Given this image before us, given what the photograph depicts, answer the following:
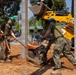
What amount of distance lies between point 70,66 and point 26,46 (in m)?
1.48

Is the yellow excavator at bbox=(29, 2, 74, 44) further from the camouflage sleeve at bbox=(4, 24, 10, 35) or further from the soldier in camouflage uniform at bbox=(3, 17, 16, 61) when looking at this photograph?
the camouflage sleeve at bbox=(4, 24, 10, 35)

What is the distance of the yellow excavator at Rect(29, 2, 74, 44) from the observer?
25.2ft

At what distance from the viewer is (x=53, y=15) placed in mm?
8375

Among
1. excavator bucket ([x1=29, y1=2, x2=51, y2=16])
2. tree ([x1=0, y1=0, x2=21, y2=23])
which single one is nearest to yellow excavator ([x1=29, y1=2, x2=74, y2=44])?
excavator bucket ([x1=29, y1=2, x2=51, y2=16])

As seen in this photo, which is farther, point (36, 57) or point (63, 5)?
point (63, 5)

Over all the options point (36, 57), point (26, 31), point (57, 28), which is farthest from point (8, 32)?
point (57, 28)

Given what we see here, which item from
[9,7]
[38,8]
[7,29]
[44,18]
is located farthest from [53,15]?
[9,7]

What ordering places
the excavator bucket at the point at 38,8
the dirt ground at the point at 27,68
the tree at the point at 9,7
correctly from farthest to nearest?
1. the tree at the point at 9,7
2. the excavator bucket at the point at 38,8
3. the dirt ground at the point at 27,68

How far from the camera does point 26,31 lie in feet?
27.1

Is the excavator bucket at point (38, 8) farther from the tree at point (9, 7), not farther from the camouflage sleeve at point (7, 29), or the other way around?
the tree at point (9, 7)

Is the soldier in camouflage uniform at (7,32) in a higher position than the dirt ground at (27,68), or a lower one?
higher

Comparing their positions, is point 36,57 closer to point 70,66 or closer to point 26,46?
point 26,46

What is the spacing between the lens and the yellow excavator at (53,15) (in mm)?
7680

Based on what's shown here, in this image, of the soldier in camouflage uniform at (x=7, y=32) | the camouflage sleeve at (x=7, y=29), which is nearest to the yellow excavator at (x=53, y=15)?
the soldier in camouflage uniform at (x=7, y=32)
